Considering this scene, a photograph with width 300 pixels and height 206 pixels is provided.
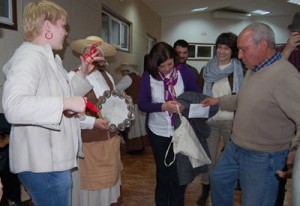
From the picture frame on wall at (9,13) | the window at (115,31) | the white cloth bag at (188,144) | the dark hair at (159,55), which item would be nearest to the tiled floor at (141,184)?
the white cloth bag at (188,144)

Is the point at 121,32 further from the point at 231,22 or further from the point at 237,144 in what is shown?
the point at 231,22

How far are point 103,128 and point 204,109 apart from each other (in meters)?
0.75

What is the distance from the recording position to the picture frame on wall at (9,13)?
2.25m

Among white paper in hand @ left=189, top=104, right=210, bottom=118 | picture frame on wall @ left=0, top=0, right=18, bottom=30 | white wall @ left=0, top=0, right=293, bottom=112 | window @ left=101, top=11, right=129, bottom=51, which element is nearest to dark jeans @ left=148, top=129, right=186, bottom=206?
white paper in hand @ left=189, top=104, right=210, bottom=118

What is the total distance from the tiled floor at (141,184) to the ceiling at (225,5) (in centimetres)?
453

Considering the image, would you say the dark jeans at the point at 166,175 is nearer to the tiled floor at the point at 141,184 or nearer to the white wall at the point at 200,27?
the tiled floor at the point at 141,184

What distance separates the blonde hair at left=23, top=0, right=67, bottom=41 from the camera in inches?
46.8

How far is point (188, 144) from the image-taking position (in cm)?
196

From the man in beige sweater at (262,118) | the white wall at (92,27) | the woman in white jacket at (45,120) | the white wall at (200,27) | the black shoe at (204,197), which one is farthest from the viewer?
the white wall at (200,27)

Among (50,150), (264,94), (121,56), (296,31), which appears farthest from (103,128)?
(121,56)

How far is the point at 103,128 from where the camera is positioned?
72.4 inches

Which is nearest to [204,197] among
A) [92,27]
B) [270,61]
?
[270,61]

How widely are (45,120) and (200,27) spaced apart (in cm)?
1023

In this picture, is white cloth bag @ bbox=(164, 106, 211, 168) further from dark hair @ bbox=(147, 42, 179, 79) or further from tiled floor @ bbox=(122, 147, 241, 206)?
tiled floor @ bbox=(122, 147, 241, 206)
